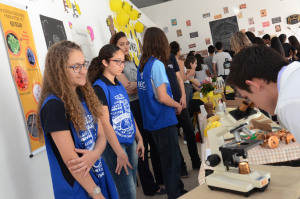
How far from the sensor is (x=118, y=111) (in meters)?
1.76

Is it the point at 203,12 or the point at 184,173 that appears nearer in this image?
the point at 184,173

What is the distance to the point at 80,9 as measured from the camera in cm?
286

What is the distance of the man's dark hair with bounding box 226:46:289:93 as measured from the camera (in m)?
0.98

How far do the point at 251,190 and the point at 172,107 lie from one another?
4.05 ft

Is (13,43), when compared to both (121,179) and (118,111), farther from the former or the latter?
(121,179)

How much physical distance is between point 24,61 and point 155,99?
1.04 meters

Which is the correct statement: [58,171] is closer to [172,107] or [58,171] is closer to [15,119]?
[15,119]

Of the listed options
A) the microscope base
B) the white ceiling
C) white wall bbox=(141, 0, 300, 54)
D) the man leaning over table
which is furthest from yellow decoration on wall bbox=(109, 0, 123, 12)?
white wall bbox=(141, 0, 300, 54)

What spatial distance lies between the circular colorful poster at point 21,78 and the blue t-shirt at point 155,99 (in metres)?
0.92

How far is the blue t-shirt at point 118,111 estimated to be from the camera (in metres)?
1.74

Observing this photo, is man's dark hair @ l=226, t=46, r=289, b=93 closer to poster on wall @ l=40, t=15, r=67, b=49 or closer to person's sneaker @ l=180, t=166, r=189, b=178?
poster on wall @ l=40, t=15, r=67, b=49

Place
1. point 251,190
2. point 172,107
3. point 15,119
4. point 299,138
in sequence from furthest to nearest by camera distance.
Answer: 1. point 172,107
2. point 15,119
3. point 251,190
4. point 299,138

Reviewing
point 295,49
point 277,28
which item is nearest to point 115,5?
point 295,49

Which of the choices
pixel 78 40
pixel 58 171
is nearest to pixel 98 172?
pixel 58 171
